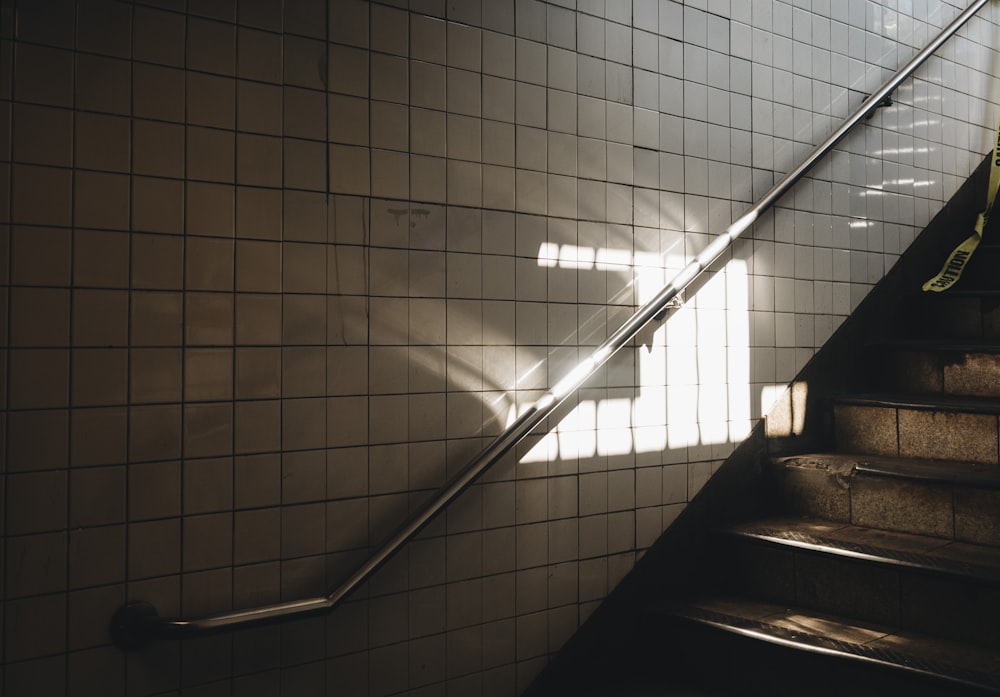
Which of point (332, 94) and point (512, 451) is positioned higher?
point (332, 94)

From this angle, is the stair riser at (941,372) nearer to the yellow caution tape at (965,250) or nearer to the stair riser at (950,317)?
the stair riser at (950,317)

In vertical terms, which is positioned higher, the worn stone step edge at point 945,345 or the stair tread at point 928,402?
the worn stone step edge at point 945,345

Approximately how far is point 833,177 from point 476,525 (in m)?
2.45

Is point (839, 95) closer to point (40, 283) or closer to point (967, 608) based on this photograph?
point (967, 608)

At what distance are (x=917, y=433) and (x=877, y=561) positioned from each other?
2.95 feet

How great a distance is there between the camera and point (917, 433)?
3359 millimetres

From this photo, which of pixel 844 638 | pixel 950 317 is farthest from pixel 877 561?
pixel 950 317

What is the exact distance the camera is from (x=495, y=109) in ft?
→ 9.21

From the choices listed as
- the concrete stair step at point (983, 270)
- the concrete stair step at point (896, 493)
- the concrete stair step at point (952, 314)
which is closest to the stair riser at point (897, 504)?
the concrete stair step at point (896, 493)

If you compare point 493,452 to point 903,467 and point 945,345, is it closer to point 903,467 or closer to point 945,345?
point 903,467

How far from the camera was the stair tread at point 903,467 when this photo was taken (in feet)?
9.32

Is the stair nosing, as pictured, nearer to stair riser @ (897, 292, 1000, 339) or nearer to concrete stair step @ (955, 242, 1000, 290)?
stair riser @ (897, 292, 1000, 339)

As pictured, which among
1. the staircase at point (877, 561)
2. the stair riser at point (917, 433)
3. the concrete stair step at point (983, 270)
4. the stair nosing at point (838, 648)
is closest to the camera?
the stair nosing at point (838, 648)

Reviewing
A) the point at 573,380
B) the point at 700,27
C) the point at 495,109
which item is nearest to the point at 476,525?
the point at 573,380
